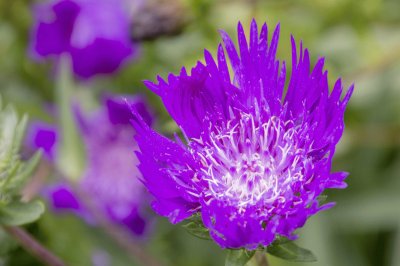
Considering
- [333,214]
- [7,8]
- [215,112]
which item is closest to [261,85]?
[215,112]

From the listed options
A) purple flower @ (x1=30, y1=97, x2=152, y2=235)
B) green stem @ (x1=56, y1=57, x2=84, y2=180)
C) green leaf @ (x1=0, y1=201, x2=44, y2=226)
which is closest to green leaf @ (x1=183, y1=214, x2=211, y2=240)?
green leaf @ (x1=0, y1=201, x2=44, y2=226)

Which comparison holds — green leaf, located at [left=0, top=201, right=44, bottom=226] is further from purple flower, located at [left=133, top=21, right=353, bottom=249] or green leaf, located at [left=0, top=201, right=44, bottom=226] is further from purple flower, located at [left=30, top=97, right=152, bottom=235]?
purple flower, located at [left=30, top=97, right=152, bottom=235]

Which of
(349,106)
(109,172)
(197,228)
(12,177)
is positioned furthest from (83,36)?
(197,228)

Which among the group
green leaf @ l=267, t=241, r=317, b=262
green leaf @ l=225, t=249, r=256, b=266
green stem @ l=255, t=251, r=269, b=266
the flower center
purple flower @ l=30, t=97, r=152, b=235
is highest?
the flower center

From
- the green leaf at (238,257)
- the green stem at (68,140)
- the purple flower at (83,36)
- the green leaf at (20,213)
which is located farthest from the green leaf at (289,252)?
the purple flower at (83,36)

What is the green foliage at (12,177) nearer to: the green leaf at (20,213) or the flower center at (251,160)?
the green leaf at (20,213)
